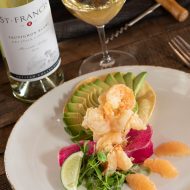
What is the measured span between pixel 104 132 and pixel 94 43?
1.46 ft

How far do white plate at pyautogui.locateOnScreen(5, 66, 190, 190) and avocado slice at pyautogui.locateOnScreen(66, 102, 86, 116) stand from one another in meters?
0.04

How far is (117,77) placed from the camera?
1107 mm

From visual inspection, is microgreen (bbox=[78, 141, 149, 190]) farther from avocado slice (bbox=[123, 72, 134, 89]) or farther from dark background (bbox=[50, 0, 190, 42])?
dark background (bbox=[50, 0, 190, 42])

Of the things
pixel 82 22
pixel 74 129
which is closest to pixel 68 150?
pixel 74 129

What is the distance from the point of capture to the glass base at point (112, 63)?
1.28 metres

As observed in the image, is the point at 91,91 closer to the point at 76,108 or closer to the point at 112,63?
the point at 76,108

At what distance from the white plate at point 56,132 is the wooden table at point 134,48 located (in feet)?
0.38

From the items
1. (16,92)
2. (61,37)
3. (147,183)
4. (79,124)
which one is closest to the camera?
(147,183)

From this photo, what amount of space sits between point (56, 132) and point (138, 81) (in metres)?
0.20

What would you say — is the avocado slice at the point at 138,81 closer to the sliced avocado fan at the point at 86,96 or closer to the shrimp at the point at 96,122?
the sliced avocado fan at the point at 86,96

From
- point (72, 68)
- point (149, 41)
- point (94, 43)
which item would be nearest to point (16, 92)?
point (72, 68)

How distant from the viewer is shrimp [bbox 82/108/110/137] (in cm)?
96

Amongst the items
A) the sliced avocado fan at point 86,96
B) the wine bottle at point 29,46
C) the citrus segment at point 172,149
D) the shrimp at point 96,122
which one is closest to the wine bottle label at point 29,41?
the wine bottle at point 29,46

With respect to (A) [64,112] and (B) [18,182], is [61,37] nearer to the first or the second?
(A) [64,112]
